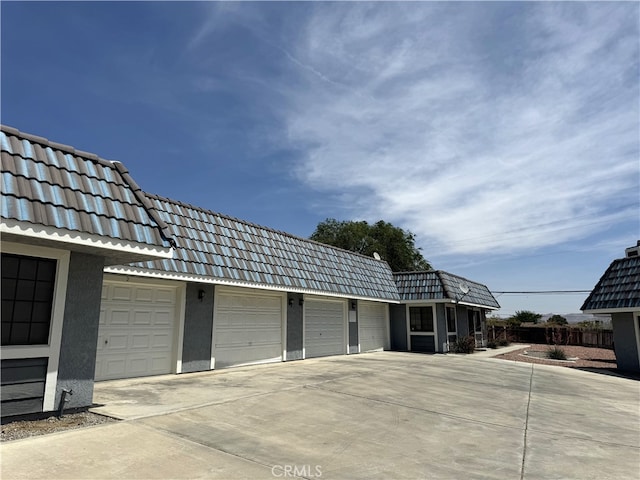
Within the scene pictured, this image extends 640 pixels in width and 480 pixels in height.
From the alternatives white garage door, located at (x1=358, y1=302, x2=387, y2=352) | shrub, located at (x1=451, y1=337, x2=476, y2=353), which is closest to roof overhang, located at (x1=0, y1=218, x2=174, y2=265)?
white garage door, located at (x1=358, y1=302, x2=387, y2=352)

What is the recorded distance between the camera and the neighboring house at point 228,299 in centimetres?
914

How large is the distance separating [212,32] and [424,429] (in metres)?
10.1

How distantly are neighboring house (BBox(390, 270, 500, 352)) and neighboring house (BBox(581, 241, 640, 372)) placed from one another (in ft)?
19.2

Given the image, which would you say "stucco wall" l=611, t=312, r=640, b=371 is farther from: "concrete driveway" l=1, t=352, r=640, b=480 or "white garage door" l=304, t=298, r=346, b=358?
"white garage door" l=304, t=298, r=346, b=358

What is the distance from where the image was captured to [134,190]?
21.2 feet

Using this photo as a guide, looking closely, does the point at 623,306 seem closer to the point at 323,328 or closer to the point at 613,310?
the point at 613,310

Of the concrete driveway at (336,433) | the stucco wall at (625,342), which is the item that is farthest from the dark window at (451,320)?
the concrete driveway at (336,433)

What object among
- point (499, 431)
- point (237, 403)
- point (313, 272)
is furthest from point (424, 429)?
point (313, 272)

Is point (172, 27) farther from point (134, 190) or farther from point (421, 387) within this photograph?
point (421, 387)

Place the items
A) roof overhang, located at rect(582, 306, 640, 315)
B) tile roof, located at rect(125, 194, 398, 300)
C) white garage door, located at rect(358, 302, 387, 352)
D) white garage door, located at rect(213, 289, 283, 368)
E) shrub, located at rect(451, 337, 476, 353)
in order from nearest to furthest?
tile roof, located at rect(125, 194, 398, 300)
white garage door, located at rect(213, 289, 283, 368)
roof overhang, located at rect(582, 306, 640, 315)
white garage door, located at rect(358, 302, 387, 352)
shrub, located at rect(451, 337, 476, 353)

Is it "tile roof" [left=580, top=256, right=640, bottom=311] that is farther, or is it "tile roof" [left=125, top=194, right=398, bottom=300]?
"tile roof" [left=580, top=256, right=640, bottom=311]

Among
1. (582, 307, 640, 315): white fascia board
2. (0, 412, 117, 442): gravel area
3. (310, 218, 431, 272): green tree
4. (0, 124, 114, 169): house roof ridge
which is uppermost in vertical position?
(310, 218, 431, 272): green tree

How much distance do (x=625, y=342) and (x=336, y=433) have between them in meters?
15.0

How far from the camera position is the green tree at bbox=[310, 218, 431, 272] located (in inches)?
1594
